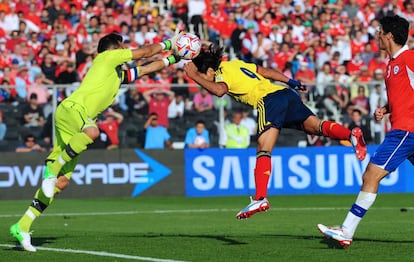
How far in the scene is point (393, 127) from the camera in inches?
462

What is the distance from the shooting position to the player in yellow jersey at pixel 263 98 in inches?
532

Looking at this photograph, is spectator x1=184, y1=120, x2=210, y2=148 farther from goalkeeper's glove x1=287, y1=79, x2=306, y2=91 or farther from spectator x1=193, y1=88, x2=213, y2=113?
goalkeeper's glove x1=287, y1=79, x2=306, y2=91

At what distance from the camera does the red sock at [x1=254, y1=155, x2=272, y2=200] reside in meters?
13.1

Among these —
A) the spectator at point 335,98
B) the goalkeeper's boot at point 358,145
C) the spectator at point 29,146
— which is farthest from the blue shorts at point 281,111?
the spectator at point 29,146

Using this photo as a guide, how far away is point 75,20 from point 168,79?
166 inches

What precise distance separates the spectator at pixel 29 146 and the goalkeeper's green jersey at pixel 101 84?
983 cm

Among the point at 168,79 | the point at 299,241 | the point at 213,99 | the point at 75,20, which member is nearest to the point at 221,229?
the point at 299,241

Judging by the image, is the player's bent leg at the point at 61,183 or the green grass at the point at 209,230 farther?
the player's bent leg at the point at 61,183

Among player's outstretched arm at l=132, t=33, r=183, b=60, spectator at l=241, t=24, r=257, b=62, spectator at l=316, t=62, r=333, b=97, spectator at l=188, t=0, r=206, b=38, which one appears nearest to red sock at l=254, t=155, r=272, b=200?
player's outstretched arm at l=132, t=33, r=183, b=60

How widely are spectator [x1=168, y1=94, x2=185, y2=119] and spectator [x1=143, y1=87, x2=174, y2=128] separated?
3.8 inches

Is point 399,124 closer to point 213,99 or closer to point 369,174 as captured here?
point 369,174

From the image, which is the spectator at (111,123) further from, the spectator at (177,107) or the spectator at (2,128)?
the spectator at (2,128)

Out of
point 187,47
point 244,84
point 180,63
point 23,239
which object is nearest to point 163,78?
point 180,63

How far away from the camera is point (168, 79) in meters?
25.2
